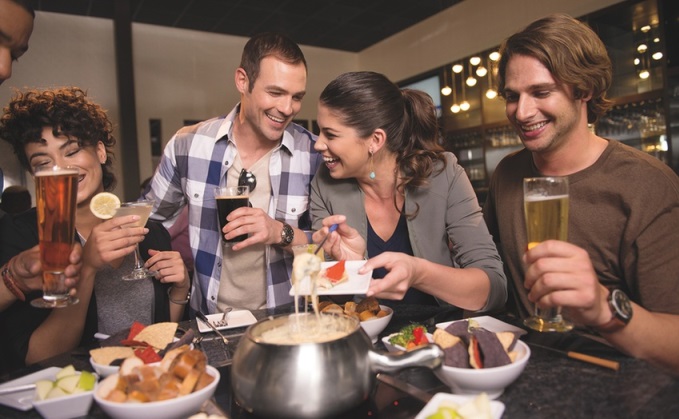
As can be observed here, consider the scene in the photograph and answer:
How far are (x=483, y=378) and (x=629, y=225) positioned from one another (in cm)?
98

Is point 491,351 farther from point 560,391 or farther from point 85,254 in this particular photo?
point 85,254

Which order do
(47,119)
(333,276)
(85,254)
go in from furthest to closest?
(47,119)
(85,254)
(333,276)

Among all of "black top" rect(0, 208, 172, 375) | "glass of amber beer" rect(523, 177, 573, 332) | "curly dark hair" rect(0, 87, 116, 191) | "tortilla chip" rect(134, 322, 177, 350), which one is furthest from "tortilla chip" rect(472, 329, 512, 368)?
"curly dark hair" rect(0, 87, 116, 191)

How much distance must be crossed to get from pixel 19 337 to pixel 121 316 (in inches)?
15.5

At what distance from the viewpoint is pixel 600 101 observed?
6.33 feet

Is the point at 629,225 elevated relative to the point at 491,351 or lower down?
elevated

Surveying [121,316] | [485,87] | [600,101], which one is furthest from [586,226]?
[485,87]

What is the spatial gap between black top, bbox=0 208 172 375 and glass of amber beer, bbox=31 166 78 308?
480mm

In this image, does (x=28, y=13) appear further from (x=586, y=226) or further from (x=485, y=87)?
(x=485, y=87)

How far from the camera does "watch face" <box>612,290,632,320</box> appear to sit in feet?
3.97

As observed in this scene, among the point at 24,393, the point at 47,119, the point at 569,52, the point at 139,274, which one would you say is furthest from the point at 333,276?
the point at 47,119

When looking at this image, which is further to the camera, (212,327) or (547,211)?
(212,327)

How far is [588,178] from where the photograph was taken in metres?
1.78

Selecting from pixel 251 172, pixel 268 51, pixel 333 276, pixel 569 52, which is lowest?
pixel 333 276
